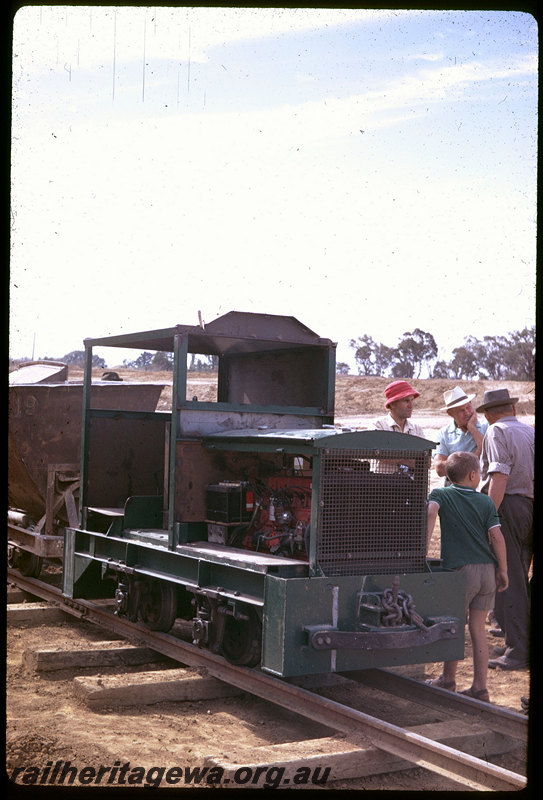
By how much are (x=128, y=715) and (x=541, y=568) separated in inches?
135

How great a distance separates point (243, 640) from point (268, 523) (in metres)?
0.90

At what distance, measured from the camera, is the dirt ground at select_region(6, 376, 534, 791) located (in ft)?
16.8

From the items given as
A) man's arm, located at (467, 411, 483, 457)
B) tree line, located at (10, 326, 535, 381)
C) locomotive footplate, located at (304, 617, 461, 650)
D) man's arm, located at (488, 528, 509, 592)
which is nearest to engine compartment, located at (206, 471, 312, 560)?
locomotive footplate, located at (304, 617, 461, 650)

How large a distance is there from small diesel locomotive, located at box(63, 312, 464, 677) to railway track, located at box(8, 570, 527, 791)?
0.17 m

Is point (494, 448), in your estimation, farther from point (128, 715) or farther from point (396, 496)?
point (128, 715)

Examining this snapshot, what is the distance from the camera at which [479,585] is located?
21.3 ft

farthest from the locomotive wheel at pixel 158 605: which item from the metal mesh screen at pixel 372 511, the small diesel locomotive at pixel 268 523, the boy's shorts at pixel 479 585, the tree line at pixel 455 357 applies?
the tree line at pixel 455 357

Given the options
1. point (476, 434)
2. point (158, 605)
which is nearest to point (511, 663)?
point (476, 434)

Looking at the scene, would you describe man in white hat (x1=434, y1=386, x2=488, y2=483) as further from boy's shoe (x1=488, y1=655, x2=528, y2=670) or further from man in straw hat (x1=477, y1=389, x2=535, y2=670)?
boy's shoe (x1=488, y1=655, x2=528, y2=670)

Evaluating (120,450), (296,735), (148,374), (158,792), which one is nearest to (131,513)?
(120,450)

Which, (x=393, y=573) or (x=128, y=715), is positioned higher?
(x=393, y=573)

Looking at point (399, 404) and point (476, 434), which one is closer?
point (399, 404)

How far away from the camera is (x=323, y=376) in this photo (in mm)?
7688

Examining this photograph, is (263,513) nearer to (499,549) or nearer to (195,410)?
(195,410)
